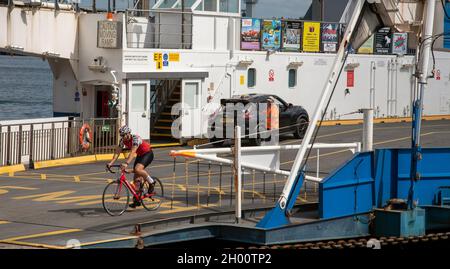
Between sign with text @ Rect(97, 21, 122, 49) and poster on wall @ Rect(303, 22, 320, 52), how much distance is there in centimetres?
978

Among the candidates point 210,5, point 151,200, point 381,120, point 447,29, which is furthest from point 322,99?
point 381,120

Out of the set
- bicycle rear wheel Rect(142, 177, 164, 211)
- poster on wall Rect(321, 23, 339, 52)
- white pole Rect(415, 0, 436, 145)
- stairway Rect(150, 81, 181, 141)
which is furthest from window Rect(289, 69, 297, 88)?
white pole Rect(415, 0, 436, 145)

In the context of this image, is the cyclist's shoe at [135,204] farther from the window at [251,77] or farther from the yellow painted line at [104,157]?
the window at [251,77]

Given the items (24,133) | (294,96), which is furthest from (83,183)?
(294,96)

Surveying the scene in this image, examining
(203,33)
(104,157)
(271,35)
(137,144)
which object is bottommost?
(104,157)

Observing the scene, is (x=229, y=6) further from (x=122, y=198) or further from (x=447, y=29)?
(x=447, y=29)

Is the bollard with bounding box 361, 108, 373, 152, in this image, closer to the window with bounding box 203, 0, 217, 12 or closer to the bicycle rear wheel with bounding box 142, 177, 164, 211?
the bicycle rear wheel with bounding box 142, 177, 164, 211

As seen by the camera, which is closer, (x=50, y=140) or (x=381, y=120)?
(x=50, y=140)

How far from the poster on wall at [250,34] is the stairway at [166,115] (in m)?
3.12

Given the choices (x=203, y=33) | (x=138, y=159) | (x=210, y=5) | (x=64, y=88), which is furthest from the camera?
(x=210, y=5)

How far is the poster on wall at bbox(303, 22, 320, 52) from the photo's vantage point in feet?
127

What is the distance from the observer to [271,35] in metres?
37.3

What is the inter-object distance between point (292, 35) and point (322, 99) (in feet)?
71.6
